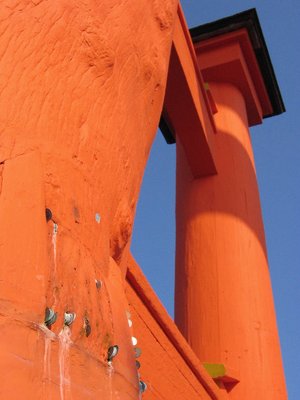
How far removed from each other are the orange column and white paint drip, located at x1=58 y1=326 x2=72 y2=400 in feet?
10.6

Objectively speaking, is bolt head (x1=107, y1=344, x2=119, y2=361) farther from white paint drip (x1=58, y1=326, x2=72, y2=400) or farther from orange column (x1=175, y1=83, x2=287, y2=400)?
orange column (x1=175, y1=83, x2=287, y2=400)

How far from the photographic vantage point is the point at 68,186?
1553 mm

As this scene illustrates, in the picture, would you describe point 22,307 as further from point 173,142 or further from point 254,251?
point 173,142

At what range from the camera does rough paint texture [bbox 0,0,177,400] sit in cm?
121

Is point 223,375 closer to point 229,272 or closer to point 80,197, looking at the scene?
point 229,272

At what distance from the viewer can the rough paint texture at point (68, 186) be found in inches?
47.6

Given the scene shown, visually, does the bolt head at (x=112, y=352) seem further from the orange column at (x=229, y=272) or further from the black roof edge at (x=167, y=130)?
the black roof edge at (x=167, y=130)

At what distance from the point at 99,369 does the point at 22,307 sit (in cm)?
30

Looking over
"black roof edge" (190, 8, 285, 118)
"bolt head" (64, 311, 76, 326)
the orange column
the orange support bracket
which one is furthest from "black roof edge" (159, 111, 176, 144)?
"bolt head" (64, 311, 76, 326)

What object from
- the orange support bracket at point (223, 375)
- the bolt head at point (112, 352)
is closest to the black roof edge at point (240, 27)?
the orange support bracket at point (223, 375)

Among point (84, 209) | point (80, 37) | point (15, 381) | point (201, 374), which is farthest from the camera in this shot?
point (201, 374)

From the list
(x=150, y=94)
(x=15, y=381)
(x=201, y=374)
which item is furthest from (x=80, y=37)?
(x=201, y=374)

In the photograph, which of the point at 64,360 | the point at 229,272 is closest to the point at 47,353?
the point at 64,360

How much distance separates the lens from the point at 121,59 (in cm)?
212
